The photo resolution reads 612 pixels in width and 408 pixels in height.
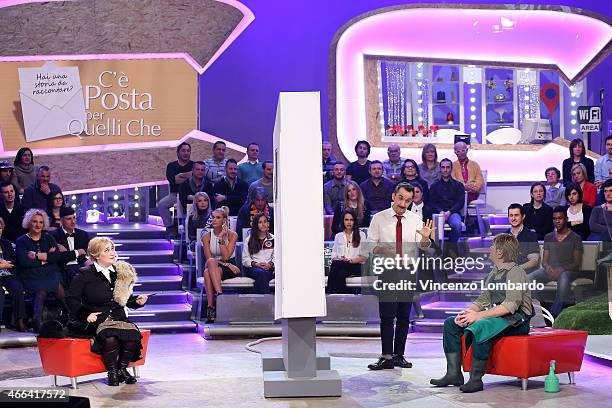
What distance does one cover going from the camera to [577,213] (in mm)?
11352

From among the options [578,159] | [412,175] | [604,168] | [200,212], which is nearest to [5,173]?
[200,212]

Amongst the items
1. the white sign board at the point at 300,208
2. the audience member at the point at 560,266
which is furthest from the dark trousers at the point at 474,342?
the audience member at the point at 560,266

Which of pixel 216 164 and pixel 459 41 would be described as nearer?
pixel 216 164

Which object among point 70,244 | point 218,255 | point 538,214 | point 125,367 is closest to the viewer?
point 125,367

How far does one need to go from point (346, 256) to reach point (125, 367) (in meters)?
3.95

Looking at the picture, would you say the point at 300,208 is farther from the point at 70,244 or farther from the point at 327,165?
the point at 327,165

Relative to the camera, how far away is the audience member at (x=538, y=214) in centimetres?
1134

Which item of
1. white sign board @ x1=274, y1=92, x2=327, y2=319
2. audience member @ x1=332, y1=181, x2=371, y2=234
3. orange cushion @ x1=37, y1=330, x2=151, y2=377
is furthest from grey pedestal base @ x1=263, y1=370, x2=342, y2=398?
audience member @ x1=332, y1=181, x2=371, y2=234

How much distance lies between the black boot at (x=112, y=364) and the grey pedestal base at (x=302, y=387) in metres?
1.22

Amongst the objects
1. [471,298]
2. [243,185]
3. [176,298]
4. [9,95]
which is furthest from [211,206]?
[471,298]

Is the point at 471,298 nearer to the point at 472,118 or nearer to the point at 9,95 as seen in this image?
the point at 472,118

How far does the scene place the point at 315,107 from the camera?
23.6 feet

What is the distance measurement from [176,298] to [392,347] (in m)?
4.17

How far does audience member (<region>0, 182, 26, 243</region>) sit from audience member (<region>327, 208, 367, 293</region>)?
3.54 meters
